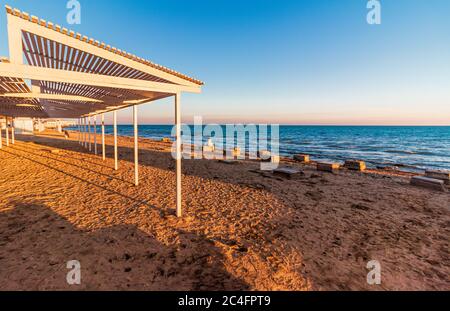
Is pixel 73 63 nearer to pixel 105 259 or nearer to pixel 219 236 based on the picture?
pixel 105 259

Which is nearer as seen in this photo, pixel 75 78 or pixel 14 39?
pixel 14 39

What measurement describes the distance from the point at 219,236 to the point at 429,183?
10.3 metres

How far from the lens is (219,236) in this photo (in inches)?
180

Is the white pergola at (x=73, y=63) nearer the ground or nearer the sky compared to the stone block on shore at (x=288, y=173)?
nearer the sky

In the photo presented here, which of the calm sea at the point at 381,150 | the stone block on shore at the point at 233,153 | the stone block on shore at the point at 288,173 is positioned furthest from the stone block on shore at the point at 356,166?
the stone block on shore at the point at 233,153

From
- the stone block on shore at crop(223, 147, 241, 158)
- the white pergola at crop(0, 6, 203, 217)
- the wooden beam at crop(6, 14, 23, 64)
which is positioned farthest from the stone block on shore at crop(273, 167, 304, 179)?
the wooden beam at crop(6, 14, 23, 64)

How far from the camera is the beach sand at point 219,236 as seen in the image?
326 cm

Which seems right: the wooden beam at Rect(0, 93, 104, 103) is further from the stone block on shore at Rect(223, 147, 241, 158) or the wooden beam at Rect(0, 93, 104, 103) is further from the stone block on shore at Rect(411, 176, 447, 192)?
the stone block on shore at Rect(411, 176, 447, 192)

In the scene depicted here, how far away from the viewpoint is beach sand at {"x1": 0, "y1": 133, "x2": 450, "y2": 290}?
3260 mm

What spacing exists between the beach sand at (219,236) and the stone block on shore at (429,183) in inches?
26.4

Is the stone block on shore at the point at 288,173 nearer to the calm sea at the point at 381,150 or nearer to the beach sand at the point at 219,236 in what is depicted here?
the beach sand at the point at 219,236

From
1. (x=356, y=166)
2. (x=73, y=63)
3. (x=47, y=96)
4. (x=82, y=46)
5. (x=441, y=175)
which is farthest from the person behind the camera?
(x=356, y=166)

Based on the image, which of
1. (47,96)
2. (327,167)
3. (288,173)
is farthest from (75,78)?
(327,167)

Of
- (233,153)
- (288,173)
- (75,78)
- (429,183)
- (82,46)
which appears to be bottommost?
(429,183)
